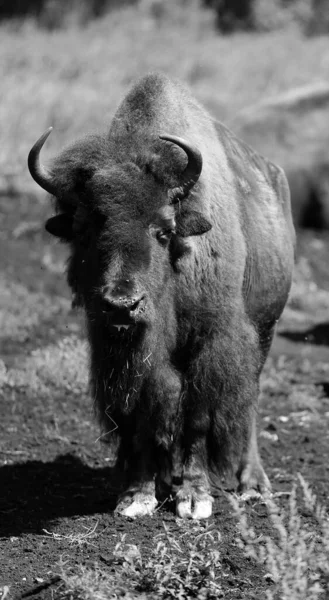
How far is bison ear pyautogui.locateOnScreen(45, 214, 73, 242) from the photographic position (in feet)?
18.6

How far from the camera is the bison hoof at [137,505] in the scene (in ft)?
18.6

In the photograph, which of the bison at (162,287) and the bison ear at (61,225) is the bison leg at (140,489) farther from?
the bison ear at (61,225)

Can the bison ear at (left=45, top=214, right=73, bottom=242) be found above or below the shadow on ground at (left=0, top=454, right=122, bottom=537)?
above

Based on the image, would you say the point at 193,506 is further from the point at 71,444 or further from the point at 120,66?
the point at 120,66

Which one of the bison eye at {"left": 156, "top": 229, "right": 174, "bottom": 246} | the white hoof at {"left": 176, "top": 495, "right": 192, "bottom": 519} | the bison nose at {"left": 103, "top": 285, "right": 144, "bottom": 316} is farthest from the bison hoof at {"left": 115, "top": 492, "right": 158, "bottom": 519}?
the bison eye at {"left": 156, "top": 229, "right": 174, "bottom": 246}

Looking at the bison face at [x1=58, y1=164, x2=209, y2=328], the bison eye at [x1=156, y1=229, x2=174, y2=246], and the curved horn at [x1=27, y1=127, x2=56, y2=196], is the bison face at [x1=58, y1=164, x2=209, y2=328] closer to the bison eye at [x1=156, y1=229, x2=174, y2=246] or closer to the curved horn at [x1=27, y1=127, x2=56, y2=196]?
the bison eye at [x1=156, y1=229, x2=174, y2=246]

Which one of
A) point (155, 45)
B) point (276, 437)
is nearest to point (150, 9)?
point (155, 45)

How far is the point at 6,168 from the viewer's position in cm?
1662

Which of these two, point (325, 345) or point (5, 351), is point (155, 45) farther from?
point (5, 351)

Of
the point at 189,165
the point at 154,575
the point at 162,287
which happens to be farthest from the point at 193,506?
the point at 189,165

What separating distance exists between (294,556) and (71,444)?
10.5 feet

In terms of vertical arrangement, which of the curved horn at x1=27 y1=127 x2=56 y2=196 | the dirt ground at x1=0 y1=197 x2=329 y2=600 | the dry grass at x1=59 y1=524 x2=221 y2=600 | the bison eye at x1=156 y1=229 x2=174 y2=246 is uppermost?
the curved horn at x1=27 y1=127 x2=56 y2=196

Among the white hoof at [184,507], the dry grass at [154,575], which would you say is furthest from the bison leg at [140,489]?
the dry grass at [154,575]

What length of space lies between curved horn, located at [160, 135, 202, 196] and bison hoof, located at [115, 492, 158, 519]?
1.78 metres
